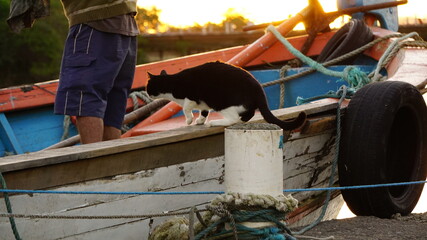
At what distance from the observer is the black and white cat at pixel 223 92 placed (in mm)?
3496

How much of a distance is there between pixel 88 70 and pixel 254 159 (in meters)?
1.09

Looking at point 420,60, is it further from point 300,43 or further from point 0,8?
point 0,8

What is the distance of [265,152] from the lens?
10.3ft

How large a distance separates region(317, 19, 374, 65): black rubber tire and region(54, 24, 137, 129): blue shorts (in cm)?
250

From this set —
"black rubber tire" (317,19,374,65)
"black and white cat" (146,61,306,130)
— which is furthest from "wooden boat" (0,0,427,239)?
"black rubber tire" (317,19,374,65)

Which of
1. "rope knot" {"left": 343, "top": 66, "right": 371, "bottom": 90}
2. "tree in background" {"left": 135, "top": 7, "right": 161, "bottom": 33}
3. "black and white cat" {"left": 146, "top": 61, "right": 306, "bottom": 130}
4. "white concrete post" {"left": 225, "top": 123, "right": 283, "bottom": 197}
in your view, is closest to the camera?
"white concrete post" {"left": 225, "top": 123, "right": 283, "bottom": 197}

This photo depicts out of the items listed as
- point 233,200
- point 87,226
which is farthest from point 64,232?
point 233,200

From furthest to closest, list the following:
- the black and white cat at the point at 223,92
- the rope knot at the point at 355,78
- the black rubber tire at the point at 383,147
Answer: the rope knot at the point at 355,78 < the black rubber tire at the point at 383,147 < the black and white cat at the point at 223,92

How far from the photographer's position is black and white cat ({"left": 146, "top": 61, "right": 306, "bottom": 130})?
350 centimetres

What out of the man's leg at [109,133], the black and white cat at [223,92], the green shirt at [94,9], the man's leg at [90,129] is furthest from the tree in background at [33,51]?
the black and white cat at [223,92]

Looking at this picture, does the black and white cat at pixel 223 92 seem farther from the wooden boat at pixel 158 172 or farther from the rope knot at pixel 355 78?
the rope knot at pixel 355 78

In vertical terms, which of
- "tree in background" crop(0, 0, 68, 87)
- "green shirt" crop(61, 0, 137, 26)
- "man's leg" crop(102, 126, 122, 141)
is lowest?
"tree in background" crop(0, 0, 68, 87)

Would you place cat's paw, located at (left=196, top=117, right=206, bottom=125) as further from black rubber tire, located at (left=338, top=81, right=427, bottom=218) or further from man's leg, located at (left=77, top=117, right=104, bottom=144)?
black rubber tire, located at (left=338, top=81, right=427, bottom=218)

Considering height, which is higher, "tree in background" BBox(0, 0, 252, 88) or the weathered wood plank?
the weathered wood plank
